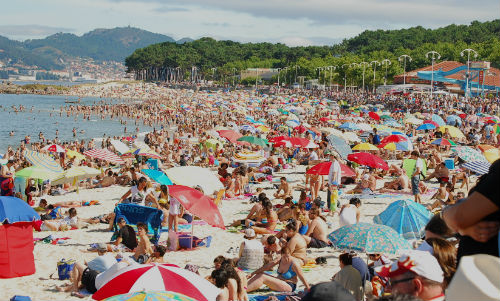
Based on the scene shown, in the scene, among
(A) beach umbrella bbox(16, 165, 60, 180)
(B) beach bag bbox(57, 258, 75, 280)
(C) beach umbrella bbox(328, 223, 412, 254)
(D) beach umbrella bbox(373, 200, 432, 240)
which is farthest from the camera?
(A) beach umbrella bbox(16, 165, 60, 180)

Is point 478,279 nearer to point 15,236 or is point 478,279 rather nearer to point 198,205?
point 198,205

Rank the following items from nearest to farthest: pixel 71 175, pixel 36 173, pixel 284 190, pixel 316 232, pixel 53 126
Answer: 1. pixel 316 232
2. pixel 36 173
3. pixel 71 175
4. pixel 284 190
5. pixel 53 126

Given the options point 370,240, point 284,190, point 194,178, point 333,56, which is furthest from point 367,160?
point 333,56

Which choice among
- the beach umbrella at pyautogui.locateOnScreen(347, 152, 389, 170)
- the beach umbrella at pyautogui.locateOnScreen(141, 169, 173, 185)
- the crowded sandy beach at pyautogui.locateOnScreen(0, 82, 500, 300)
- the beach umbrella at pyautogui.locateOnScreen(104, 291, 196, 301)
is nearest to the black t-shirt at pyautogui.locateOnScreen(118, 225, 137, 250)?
the crowded sandy beach at pyautogui.locateOnScreen(0, 82, 500, 300)

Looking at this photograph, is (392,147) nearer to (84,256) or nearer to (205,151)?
(205,151)

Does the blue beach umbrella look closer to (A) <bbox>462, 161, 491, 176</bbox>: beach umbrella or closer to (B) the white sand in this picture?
(B) the white sand

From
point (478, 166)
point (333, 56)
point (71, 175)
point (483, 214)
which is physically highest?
point (333, 56)

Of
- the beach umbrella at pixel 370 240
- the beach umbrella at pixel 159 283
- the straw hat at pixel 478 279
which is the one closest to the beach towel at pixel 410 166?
the beach umbrella at pixel 370 240

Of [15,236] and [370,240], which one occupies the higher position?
[370,240]
